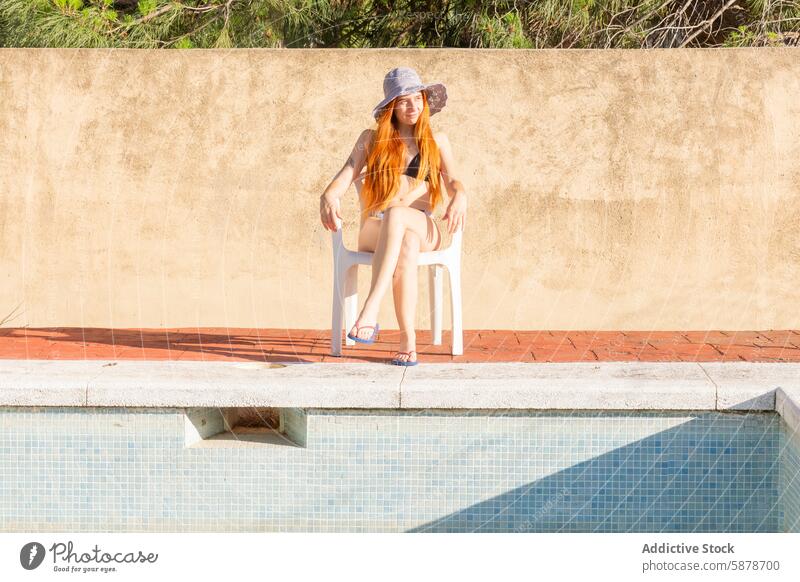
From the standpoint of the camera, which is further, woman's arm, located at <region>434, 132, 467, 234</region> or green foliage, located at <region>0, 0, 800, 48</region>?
green foliage, located at <region>0, 0, 800, 48</region>

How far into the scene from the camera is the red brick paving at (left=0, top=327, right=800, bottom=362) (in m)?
4.41

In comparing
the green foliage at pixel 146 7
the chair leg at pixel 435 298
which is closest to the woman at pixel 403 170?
Answer: the chair leg at pixel 435 298

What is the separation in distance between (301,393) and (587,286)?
9.15 ft

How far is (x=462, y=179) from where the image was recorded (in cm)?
559

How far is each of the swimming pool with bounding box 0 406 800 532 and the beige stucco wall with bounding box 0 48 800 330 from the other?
2516 mm

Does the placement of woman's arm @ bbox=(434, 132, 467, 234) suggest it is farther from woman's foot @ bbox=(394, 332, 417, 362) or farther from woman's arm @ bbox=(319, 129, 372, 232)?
woman's foot @ bbox=(394, 332, 417, 362)

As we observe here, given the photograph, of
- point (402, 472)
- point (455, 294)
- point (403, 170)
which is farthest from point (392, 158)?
point (402, 472)

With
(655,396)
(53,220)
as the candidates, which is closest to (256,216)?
(53,220)

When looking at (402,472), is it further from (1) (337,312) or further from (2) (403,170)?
(2) (403,170)

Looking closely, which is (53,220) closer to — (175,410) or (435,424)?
(175,410)

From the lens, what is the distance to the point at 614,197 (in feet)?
18.2

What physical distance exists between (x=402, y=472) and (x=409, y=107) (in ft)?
5.35

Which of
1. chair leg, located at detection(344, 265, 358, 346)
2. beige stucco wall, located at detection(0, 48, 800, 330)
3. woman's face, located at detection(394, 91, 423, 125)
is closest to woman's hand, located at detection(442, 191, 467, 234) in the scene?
woman's face, located at detection(394, 91, 423, 125)

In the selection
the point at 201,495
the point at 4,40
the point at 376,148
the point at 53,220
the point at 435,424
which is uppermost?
the point at 4,40
